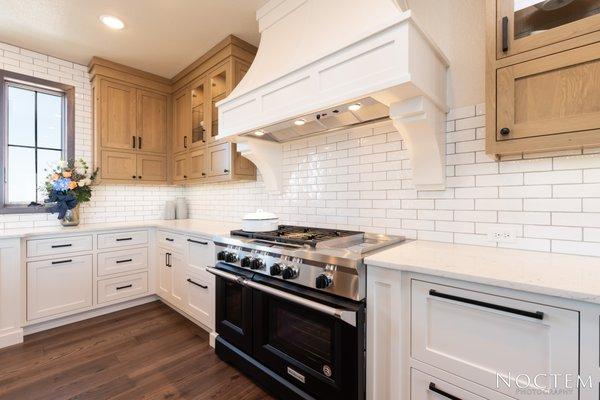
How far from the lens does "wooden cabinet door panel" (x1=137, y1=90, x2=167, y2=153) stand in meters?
3.46

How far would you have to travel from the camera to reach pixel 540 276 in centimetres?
99

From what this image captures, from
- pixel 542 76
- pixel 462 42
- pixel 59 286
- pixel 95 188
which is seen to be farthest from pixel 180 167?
pixel 542 76

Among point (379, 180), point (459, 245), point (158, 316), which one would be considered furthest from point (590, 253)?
point (158, 316)

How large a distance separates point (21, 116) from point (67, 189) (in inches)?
39.3

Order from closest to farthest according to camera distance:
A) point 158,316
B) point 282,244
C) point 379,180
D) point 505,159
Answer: point 505,159 < point 282,244 < point 379,180 < point 158,316

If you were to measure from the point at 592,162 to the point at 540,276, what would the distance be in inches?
28.7

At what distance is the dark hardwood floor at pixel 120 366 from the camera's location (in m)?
1.79

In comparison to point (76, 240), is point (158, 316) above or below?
below

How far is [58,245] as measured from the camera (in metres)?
2.69

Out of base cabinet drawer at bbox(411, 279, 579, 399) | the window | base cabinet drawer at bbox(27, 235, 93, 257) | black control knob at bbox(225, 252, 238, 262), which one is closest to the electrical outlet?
base cabinet drawer at bbox(411, 279, 579, 399)

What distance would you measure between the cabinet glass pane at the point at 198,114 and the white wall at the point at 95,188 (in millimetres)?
1145

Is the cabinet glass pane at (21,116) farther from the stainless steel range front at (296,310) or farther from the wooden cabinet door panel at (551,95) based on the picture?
the wooden cabinet door panel at (551,95)

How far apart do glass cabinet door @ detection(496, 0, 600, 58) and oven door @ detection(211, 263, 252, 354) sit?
194cm

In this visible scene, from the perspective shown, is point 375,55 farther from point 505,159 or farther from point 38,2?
point 38,2
